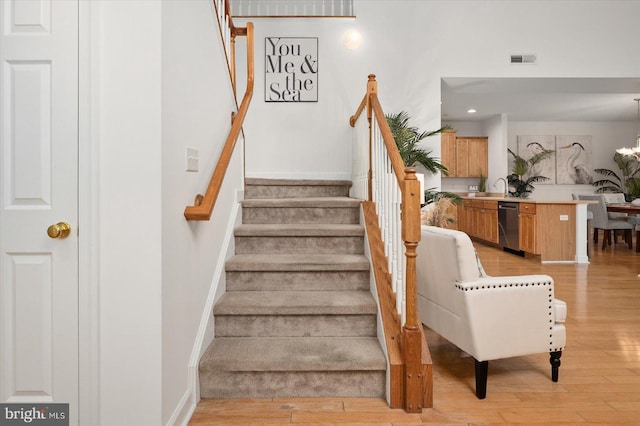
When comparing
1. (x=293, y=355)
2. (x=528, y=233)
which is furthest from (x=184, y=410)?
(x=528, y=233)

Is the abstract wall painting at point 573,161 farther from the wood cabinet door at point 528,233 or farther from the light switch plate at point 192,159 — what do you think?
the light switch plate at point 192,159

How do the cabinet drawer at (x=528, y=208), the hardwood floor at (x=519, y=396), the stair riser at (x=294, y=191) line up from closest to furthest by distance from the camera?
the hardwood floor at (x=519, y=396)
the stair riser at (x=294, y=191)
the cabinet drawer at (x=528, y=208)

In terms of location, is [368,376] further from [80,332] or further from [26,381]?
[26,381]

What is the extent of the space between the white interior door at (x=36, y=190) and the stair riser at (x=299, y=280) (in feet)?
3.76

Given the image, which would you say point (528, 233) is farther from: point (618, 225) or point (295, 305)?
point (295, 305)

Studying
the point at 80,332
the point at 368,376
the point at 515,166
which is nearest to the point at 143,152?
the point at 80,332

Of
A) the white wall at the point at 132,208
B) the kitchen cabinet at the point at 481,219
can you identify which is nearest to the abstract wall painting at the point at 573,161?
the kitchen cabinet at the point at 481,219

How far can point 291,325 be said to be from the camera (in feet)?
7.89

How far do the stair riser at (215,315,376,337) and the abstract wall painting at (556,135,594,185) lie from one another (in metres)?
9.77

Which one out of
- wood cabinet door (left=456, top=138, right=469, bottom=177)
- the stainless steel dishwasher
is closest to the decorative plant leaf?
wood cabinet door (left=456, top=138, right=469, bottom=177)

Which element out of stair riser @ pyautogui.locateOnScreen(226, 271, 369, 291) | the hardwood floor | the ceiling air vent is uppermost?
the ceiling air vent

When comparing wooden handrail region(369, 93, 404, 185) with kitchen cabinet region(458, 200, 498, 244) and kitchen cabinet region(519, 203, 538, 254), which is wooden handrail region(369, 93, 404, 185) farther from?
kitchen cabinet region(458, 200, 498, 244)

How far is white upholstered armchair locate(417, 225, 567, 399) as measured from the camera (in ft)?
7.09

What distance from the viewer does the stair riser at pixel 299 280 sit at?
8.77 ft
